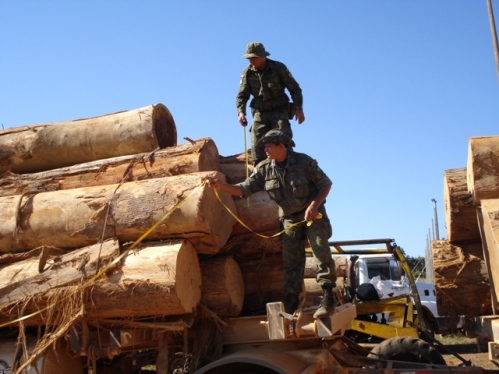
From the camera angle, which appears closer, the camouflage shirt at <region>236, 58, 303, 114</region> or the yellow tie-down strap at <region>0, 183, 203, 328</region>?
the yellow tie-down strap at <region>0, 183, 203, 328</region>

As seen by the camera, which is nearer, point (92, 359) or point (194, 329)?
point (92, 359)

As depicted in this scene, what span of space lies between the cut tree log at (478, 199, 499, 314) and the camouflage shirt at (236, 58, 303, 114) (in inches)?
85.7

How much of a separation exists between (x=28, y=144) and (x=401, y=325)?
7.19 meters

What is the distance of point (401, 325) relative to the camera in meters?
11.5

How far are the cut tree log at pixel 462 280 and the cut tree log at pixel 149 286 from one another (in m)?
2.86

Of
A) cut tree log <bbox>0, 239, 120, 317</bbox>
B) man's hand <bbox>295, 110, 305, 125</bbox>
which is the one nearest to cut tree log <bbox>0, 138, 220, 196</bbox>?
cut tree log <bbox>0, 239, 120, 317</bbox>

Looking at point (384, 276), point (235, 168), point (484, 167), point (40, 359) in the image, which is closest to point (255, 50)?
point (235, 168)

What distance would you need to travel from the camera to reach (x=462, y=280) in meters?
6.86

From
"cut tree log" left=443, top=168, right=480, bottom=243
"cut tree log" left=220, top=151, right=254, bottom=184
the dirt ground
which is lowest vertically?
the dirt ground

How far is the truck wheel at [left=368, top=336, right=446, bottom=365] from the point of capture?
801 centimetres

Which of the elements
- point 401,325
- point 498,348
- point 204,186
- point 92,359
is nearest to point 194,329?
point 92,359

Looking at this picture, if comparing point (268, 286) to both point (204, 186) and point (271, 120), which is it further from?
point (271, 120)

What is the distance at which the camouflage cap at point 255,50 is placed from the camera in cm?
690

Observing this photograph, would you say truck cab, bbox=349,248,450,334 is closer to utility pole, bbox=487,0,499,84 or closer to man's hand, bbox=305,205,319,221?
utility pole, bbox=487,0,499,84
